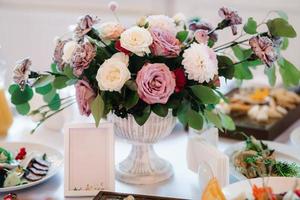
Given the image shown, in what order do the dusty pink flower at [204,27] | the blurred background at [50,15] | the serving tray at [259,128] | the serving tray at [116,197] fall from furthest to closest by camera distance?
the blurred background at [50,15] < the serving tray at [259,128] < the dusty pink flower at [204,27] < the serving tray at [116,197]

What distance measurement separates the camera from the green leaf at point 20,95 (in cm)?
136

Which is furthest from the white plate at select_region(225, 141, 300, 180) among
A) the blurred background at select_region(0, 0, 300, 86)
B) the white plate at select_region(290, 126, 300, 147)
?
the blurred background at select_region(0, 0, 300, 86)

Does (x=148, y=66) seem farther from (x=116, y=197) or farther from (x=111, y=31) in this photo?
(x=116, y=197)

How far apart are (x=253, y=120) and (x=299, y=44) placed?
133 cm

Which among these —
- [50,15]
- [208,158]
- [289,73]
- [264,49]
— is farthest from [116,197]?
[50,15]

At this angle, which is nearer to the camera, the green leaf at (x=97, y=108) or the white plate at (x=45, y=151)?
the green leaf at (x=97, y=108)

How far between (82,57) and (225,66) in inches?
13.7

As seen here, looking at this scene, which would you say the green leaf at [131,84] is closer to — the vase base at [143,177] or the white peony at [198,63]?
the white peony at [198,63]

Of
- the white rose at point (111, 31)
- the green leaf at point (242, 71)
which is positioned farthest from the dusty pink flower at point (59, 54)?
the green leaf at point (242, 71)

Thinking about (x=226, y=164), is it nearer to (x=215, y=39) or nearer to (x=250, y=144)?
(x=250, y=144)

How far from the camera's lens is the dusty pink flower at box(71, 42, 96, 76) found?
117cm

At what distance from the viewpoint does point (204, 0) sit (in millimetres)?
3166

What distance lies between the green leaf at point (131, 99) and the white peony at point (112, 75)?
3cm

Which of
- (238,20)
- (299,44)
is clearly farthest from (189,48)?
(299,44)
